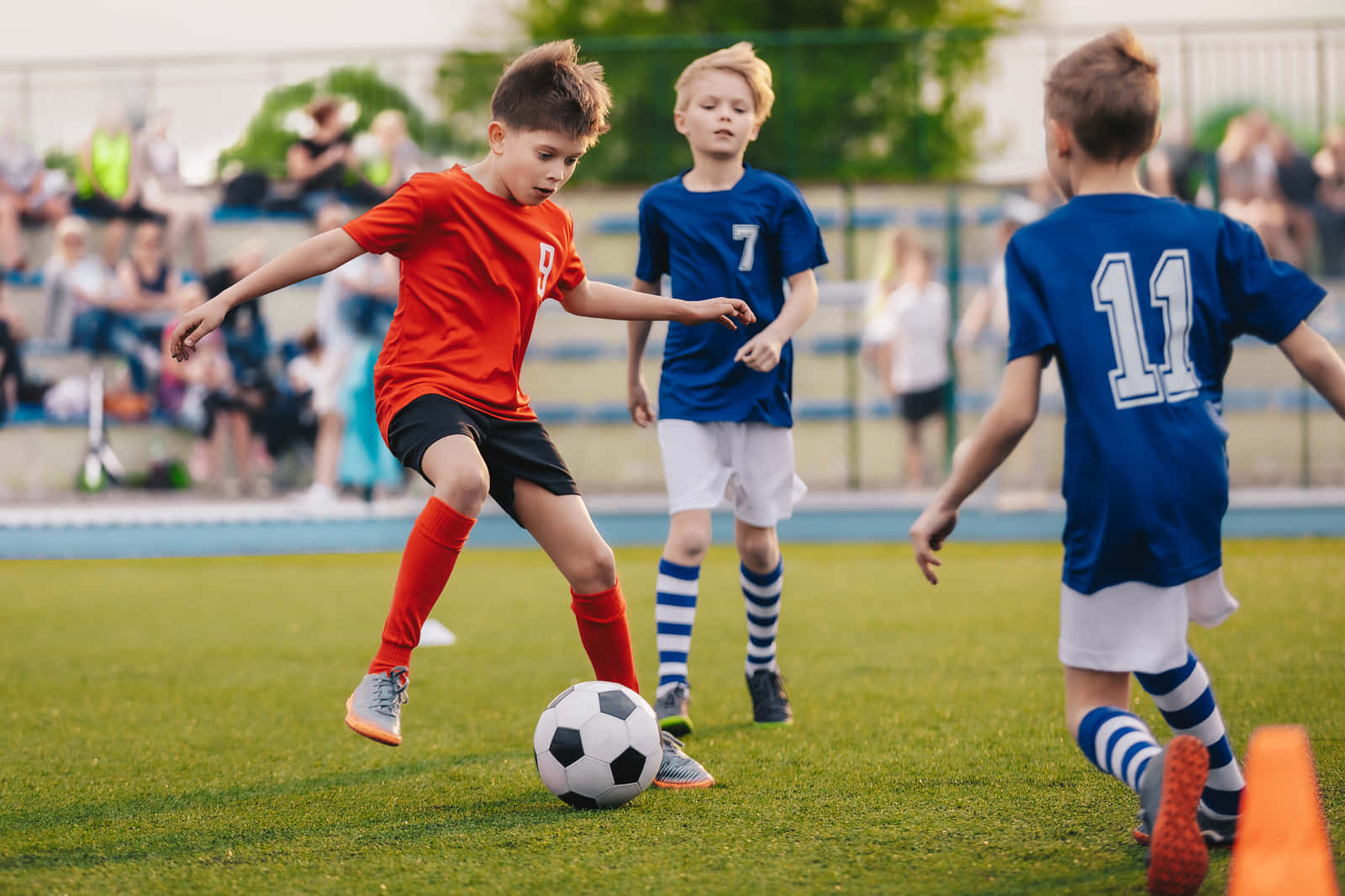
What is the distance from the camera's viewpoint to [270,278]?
294cm

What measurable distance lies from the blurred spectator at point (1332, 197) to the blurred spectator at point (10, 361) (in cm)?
1225

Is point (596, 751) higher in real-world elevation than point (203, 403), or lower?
lower

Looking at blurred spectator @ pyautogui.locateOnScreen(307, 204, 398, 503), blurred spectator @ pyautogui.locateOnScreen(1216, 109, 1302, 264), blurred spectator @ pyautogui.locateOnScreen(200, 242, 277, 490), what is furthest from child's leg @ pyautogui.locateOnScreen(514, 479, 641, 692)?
blurred spectator @ pyautogui.locateOnScreen(1216, 109, 1302, 264)

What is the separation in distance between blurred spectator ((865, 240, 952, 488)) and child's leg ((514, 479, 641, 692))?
9.03 m

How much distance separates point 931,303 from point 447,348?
9.53 metres

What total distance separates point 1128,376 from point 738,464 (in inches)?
71.9

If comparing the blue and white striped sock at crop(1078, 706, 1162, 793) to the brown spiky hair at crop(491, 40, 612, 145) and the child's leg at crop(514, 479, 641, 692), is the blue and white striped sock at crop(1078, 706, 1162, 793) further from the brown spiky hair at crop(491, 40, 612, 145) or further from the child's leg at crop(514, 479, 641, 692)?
the brown spiky hair at crop(491, 40, 612, 145)

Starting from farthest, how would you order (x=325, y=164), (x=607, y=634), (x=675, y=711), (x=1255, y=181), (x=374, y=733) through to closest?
(x=325, y=164) → (x=1255, y=181) → (x=675, y=711) → (x=607, y=634) → (x=374, y=733)

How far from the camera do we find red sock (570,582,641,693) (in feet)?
10.8

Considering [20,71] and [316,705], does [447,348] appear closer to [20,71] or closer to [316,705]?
[316,705]

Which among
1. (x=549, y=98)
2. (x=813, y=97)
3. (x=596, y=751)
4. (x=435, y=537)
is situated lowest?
(x=596, y=751)

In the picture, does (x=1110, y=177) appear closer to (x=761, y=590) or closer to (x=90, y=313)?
(x=761, y=590)

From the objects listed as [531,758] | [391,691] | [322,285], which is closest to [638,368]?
[531,758]

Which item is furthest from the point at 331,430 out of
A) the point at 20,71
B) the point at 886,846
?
the point at 886,846
